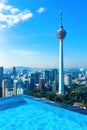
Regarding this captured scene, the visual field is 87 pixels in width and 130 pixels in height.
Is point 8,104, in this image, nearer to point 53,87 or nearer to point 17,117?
point 17,117

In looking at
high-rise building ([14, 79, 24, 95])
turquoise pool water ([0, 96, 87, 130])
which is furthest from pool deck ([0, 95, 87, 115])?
high-rise building ([14, 79, 24, 95])

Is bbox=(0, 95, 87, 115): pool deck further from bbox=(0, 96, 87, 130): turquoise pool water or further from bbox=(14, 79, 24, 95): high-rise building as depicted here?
bbox=(14, 79, 24, 95): high-rise building

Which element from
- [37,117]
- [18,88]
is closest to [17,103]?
[37,117]

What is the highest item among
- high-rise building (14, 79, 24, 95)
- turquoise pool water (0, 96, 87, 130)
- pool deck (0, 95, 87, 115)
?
pool deck (0, 95, 87, 115)

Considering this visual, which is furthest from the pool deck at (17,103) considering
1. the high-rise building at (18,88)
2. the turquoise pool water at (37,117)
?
the high-rise building at (18,88)

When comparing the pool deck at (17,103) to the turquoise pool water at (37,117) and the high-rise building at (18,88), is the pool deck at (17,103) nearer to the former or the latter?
the turquoise pool water at (37,117)

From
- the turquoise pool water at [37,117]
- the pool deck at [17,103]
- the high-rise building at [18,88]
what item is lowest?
the high-rise building at [18,88]

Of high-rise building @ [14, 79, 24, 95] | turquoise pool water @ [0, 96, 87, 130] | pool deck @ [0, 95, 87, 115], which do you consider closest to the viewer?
turquoise pool water @ [0, 96, 87, 130]

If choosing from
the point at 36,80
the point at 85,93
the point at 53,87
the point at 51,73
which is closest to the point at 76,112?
the point at 85,93
